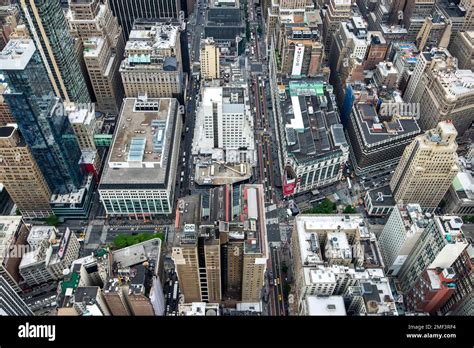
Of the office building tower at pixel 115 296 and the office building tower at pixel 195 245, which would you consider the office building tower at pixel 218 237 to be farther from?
the office building tower at pixel 115 296

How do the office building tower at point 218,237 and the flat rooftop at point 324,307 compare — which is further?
the flat rooftop at point 324,307

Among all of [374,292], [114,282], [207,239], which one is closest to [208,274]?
[207,239]

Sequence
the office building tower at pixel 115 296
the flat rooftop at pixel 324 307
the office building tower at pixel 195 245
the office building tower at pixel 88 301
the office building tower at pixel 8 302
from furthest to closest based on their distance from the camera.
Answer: the flat rooftop at pixel 324 307
the office building tower at pixel 115 296
the office building tower at pixel 88 301
the office building tower at pixel 195 245
the office building tower at pixel 8 302

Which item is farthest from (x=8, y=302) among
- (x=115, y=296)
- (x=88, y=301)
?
(x=115, y=296)

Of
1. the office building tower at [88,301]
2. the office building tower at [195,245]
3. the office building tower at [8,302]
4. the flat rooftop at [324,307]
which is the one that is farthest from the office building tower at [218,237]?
the office building tower at [8,302]

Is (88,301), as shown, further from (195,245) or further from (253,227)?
(253,227)

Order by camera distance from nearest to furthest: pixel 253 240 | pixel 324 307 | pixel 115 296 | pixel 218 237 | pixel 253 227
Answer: pixel 218 237 → pixel 253 240 → pixel 115 296 → pixel 253 227 → pixel 324 307
